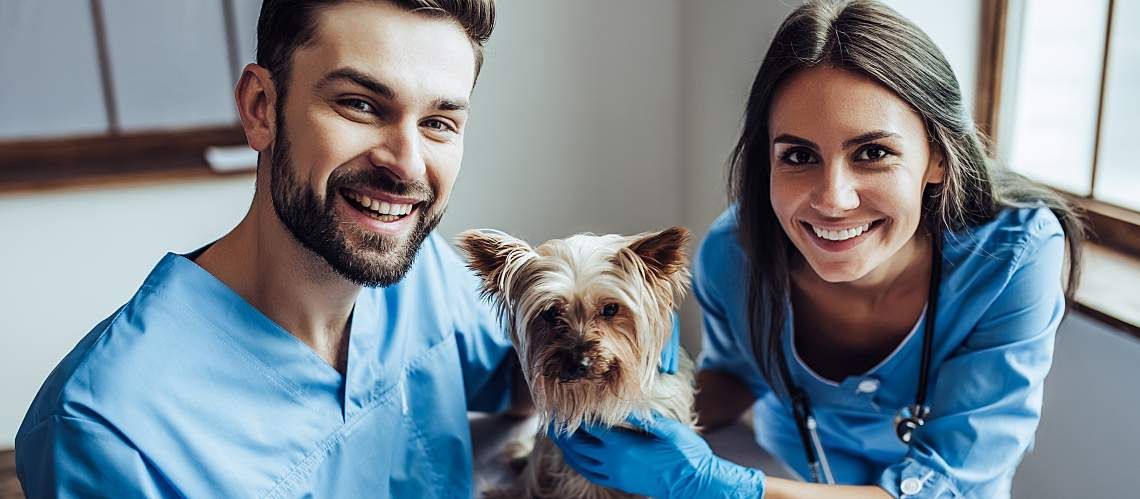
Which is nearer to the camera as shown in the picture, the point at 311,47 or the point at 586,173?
the point at 311,47

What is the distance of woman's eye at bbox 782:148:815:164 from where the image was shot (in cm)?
152

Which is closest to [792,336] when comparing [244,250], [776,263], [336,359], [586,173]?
[776,263]

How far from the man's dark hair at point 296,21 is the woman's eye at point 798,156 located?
54 centimetres

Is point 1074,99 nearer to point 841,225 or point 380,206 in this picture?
point 841,225

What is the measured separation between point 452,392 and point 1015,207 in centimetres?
105

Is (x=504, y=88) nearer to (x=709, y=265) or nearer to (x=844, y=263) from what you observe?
(x=709, y=265)

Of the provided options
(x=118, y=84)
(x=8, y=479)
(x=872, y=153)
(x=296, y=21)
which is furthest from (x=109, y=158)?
(x=872, y=153)

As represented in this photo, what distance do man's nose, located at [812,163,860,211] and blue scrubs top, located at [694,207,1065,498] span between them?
274 millimetres

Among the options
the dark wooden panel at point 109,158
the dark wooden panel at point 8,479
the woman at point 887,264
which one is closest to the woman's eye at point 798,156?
the woman at point 887,264

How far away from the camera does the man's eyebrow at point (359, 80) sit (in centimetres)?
Result: 129

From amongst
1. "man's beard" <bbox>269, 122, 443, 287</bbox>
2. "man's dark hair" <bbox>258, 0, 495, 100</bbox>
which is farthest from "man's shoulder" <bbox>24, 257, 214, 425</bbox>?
"man's dark hair" <bbox>258, 0, 495, 100</bbox>

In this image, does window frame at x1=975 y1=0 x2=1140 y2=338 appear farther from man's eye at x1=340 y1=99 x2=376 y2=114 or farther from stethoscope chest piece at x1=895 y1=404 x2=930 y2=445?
man's eye at x1=340 y1=99 x2=376 y2=114

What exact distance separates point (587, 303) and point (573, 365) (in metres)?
0.10

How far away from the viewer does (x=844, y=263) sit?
60.7 inches
